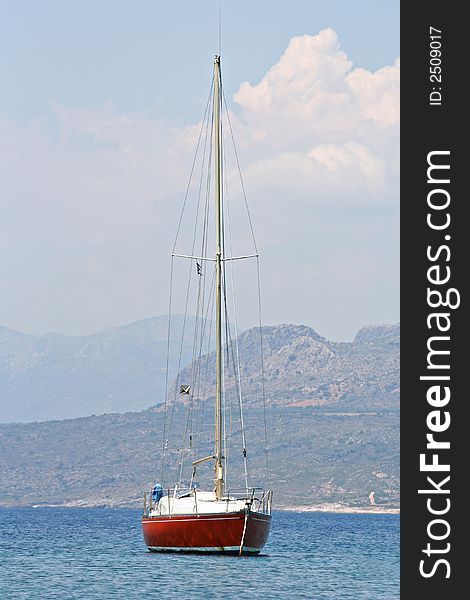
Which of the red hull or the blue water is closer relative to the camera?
the blue water

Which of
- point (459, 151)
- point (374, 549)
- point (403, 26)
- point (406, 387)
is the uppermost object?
point (403, 26)

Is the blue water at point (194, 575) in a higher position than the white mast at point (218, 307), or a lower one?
lower

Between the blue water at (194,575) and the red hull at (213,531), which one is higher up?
the red hull at (213,531)

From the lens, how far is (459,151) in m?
32.1

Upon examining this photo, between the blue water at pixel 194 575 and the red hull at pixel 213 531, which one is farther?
the red hull at pixel 213 531

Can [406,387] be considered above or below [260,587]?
above

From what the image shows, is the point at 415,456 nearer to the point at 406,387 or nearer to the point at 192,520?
the point at 406,387

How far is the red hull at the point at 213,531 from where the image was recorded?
2589 inches

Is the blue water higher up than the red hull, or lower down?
lower down

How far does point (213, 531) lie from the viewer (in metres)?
66.2

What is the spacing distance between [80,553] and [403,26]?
212 ft

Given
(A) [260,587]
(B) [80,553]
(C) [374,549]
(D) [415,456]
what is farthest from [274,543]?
(D) [415,456]

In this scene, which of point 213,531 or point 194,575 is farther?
point 213,531

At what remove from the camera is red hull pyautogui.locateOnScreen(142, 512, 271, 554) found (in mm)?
65750
